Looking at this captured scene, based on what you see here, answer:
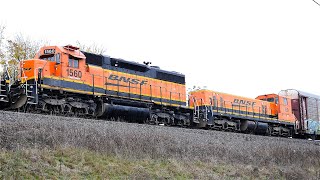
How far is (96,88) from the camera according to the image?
50.6 ft

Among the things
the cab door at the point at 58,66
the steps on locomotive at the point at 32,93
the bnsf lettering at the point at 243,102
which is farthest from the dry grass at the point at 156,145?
the bnsf lettering at the point at 243,102

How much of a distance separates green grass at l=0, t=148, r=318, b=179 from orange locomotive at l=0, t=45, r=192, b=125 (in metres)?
4.83

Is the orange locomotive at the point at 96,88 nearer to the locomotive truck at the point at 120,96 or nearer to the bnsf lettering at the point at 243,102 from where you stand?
the locomotive truck at the point at 120,96

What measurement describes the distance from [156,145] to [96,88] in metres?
5.29

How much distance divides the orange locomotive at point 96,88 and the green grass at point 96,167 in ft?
15.9

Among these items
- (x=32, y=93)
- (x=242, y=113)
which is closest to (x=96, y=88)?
(x=32, y=93)

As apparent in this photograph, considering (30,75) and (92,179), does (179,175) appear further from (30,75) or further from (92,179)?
(30,75)

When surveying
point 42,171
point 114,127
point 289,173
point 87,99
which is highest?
point 87,99

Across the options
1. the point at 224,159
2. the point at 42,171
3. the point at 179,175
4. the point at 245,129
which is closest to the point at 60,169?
the point at 42,171

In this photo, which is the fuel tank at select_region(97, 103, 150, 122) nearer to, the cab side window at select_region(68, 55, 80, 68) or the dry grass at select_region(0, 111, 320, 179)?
the cab side window at select_region(68, 55, 80, 68)

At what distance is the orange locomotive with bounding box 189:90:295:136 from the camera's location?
20344mm

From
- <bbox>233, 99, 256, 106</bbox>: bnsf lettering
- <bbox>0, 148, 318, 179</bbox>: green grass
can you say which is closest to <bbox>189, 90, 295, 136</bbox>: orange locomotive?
<bbox>233, 99, 256, 106</bbox>: bnsf lettering

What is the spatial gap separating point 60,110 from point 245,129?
11838 mm

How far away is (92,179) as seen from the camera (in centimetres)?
769
